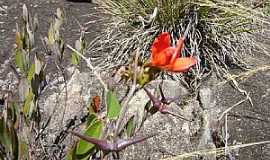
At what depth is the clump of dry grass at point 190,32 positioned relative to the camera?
2047 millimetres

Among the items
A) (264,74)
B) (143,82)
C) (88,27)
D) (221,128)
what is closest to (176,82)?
(221,128)

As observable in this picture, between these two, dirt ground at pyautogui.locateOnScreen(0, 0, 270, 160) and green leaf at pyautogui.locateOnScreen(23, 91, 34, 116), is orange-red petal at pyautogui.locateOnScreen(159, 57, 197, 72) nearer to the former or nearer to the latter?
green leaf at pyautogui.locateOnScreen(23, 91, 34, 116)

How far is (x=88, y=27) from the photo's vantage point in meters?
2.21

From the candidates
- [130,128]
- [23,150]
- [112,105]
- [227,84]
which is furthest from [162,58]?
[227,84]

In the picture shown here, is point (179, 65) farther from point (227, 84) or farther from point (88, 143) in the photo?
point (227, 84)

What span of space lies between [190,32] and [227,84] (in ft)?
0.82

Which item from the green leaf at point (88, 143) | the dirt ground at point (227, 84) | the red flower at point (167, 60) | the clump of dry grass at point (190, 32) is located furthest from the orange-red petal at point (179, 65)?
the clump of dry grass at point (190, 32)

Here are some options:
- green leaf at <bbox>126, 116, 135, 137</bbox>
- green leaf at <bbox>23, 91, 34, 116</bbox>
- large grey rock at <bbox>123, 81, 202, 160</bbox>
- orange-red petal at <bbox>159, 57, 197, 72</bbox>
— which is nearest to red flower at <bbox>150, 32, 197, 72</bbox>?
orange-red petal at <bbox>159, 57, 197, 72</bbox>

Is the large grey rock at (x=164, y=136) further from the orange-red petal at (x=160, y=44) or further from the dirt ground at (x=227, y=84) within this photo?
the orange-red petal at (x=160, y=44)

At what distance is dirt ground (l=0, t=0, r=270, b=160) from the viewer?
170cm

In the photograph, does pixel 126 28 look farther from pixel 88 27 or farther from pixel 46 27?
pixel 46 27

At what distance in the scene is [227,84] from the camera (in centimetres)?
195

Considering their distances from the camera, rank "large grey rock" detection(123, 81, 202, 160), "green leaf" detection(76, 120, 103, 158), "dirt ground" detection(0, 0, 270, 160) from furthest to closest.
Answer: "dirt ground" detection(0, 0, 270, 160)
"large grey rock" detection(123, 81, 202, 160)
"green leaf" detection(76, 120, 103, 158)

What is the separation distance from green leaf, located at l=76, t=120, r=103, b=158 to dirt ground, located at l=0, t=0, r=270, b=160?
0.70 metres
